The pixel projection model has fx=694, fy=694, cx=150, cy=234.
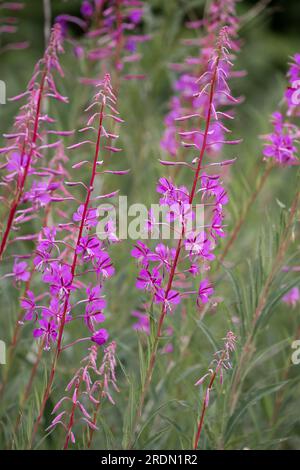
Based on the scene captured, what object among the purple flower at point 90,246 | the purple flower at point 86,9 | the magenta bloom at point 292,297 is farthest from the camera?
the purple flower at point 86,9

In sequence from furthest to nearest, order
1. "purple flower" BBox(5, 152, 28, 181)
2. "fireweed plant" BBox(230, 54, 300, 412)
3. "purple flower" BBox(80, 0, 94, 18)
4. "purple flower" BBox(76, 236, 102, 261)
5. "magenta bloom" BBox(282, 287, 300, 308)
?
1. "purple flower" BBox(80, 0, 94, 18)
2. "magenta bloom" BBox(282, 287, 300, 308)
3. "fireweed plant" BBox(230, 54, 300, 412)
4. "purple flower" BBox(5, 152, 28, 181)
5. "purple flower" BBox(76, 236, 102, 261)

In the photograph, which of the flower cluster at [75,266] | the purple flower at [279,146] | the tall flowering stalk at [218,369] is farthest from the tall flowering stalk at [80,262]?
Answer: the purple flower at [279,146]

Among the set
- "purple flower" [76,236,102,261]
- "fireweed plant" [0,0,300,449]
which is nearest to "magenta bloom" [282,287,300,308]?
"fireweed plant" [0,0,300,449]

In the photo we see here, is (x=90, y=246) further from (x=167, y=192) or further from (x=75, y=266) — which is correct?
(x=167, y=192)

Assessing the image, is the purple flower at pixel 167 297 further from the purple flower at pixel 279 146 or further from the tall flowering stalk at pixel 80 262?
the purple flower at pixel 279 146

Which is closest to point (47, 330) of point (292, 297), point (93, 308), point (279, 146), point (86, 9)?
point (93, 308)

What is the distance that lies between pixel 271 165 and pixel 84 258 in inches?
40.2

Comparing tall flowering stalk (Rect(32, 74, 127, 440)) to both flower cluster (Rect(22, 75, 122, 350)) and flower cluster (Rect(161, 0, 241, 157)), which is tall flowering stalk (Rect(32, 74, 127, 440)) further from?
flower cluster (Rect(161, 0, 241, 157))

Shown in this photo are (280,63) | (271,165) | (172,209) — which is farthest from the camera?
(280,63)

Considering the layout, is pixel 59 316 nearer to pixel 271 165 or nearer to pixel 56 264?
pixel 56 264

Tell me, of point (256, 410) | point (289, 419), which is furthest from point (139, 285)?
point (256, 410)

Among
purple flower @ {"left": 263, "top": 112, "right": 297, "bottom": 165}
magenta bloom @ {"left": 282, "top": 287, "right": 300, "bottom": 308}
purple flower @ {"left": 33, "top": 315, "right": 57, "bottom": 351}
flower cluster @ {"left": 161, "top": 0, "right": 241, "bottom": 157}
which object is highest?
flower cluster @ {"left": 161, "top": 0, "right": 241, "bottom": 157}

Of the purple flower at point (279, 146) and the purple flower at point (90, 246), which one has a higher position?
the purple flower at point (279, 146)

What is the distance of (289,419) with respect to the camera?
2.62 m
